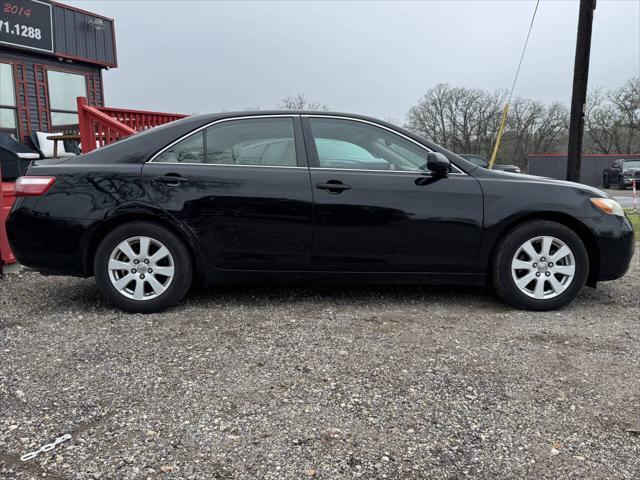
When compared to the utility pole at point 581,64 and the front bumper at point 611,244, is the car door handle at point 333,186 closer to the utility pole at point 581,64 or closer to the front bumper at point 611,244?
the front bumper at point 611,244

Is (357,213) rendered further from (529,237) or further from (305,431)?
(305,431)

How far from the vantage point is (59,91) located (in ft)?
38.1

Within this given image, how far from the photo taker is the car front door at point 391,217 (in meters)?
3.93

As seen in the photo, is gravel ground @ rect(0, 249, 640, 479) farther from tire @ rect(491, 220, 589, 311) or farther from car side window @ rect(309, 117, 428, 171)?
car side window @ rect(309, 117, 428, 171)

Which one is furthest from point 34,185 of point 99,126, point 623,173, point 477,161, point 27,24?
point 623,173

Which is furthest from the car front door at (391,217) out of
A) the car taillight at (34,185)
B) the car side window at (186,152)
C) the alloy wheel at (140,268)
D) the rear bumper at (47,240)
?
the car taillight at (34,185)

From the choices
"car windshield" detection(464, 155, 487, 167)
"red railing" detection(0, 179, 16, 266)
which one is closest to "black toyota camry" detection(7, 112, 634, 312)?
"car windshield" detection(464, 155, 487, 167)

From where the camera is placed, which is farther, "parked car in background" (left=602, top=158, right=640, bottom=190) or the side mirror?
"parked car in background" (left=602, top=158, right=640, bottom=190)

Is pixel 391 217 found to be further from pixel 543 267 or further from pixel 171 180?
pixel 171 180

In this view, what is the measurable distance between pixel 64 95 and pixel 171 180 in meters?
9.53

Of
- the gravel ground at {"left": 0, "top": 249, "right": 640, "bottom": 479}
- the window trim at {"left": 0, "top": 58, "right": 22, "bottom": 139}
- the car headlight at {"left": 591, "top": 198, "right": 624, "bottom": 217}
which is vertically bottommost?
the gravel ground at {"left": 0, "top": 249, "right": 640, "bottom": 479}

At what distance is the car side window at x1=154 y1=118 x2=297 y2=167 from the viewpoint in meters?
3.99

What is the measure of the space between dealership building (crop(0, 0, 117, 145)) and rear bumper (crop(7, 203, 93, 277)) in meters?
8.13

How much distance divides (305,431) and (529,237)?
2472 millimetres
